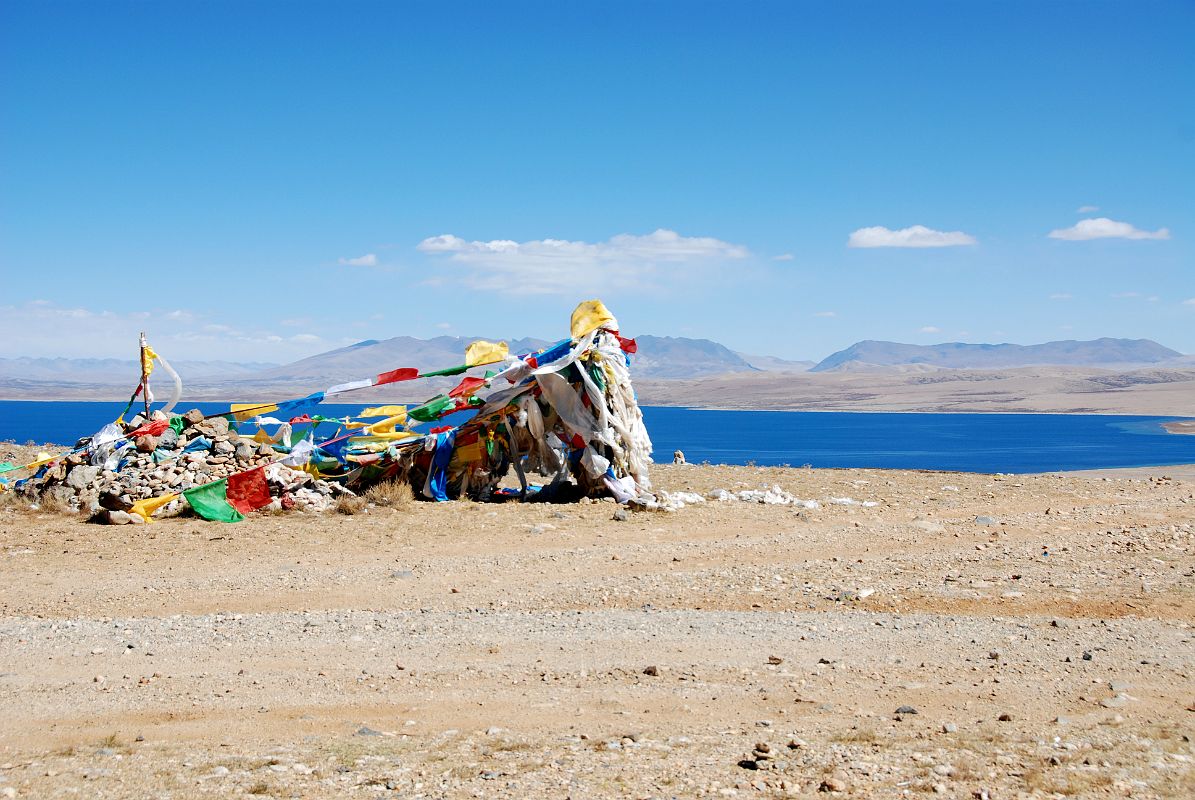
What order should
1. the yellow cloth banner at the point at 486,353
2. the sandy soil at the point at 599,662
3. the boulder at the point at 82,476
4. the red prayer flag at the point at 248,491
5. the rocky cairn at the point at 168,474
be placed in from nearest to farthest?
the sandy soil at the point at 599,662 < the red prayer flag at the point at 248,491 < the rocky cairn at the point at 168,474 < the boulder at the point at 82,476 < the yellow cloth banner at the point at 486,353

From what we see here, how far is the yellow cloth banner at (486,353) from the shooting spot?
19.3 meters

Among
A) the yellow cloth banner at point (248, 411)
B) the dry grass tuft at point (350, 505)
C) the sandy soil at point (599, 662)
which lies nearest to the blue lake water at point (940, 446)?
the yellow cloth banner at point (248, 411)

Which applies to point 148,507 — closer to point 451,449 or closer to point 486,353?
point 451,449

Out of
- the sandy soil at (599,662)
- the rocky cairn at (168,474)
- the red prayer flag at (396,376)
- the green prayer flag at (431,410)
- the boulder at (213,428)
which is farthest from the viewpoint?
the green prayer flag at (431,410)

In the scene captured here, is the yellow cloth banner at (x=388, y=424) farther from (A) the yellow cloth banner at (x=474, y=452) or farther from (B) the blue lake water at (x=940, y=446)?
(B) the blue lake water at (x=940, y=446)

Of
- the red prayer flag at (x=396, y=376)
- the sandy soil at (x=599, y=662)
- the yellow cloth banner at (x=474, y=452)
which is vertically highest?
the red prayer flag at (x=396, y=376)

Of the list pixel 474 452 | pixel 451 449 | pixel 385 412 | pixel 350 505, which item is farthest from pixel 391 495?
pixel 385 412

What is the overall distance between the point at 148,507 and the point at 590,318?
7.79m

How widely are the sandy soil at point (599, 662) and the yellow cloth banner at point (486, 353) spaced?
17.6 ft

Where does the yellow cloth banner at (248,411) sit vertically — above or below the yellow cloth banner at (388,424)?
above

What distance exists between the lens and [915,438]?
332 ft

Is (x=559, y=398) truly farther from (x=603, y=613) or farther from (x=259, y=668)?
(x=259, y=668)

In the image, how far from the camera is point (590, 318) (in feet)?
61.5

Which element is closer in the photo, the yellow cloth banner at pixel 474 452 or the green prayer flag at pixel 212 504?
the green prayer flag at pixel 212 504
